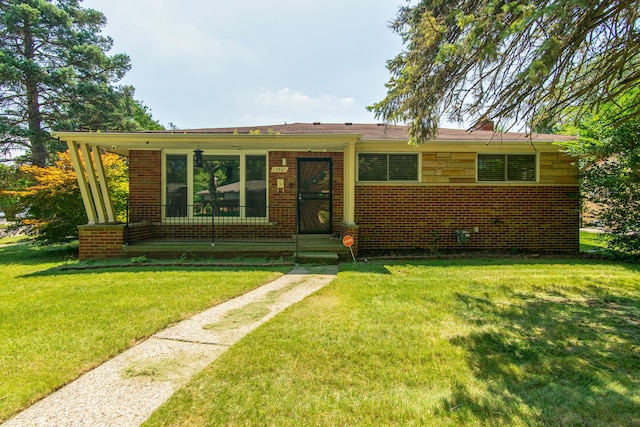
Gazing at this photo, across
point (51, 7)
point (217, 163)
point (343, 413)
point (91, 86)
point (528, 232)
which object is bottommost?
point (343, 413)

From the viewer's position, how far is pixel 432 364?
2.71 metres

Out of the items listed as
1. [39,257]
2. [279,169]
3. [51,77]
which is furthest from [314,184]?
[51,77]

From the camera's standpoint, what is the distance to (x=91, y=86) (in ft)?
51.9

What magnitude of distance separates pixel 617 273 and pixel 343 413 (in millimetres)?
6411

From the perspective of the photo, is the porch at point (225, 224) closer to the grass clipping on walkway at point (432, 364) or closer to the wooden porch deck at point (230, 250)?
the wooden porch deck at point (230, 250)

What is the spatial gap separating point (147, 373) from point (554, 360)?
10.9 feet

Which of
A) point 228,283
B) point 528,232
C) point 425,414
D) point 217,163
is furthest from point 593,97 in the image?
point 217,163

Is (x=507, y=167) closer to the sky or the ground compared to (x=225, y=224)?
closer to the sky

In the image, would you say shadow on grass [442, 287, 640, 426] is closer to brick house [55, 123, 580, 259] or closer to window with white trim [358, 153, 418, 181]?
brick house [55, 123, 580, 259]

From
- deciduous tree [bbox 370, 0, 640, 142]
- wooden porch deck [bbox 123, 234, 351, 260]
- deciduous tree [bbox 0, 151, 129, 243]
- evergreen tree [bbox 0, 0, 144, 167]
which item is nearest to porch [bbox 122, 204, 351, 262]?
wooden porch deck [bbox 123, 234, 351, 260]

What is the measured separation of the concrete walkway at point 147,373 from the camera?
6.82ft

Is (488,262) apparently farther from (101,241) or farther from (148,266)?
(101,241)

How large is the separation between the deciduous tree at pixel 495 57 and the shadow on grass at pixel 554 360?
2.53 m

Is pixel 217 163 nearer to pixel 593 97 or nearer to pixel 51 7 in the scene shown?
pixel 593 97
